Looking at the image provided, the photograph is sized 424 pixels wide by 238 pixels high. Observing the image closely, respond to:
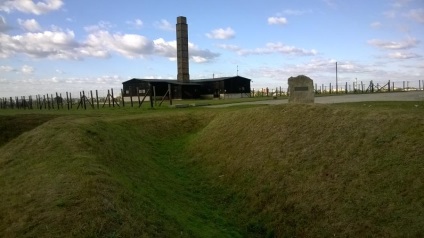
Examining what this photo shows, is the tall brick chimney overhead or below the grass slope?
overhead

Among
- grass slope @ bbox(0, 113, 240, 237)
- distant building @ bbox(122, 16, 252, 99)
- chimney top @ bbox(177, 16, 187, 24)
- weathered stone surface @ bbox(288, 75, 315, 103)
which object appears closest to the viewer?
grass slope @ bbox(0, 113, 240, 237)

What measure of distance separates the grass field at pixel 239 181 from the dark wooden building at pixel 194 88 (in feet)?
130

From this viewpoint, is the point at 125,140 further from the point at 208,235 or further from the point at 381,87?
the point at 381,87

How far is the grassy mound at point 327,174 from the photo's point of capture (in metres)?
9.37

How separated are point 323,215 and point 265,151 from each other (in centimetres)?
464

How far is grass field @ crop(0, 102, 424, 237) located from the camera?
8812 millimetres

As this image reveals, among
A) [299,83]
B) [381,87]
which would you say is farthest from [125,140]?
[381,87]

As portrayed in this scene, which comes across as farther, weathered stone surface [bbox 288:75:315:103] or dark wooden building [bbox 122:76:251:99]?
dark wooden building [bbox 122:76:251:99]

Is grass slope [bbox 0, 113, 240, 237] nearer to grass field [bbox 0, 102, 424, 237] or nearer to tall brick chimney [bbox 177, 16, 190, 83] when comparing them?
grass field [bbox 0, 102, 424, 237]

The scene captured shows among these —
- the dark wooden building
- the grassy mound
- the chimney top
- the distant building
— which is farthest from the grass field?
the chimney top

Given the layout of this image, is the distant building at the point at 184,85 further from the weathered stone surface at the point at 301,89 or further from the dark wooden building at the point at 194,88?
the weathered stone surface at the point at 301,89

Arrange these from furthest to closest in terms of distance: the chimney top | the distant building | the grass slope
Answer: the chimney top → the distant building → the grass slope

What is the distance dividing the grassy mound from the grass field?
0.10 feet

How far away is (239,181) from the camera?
1379 cm
